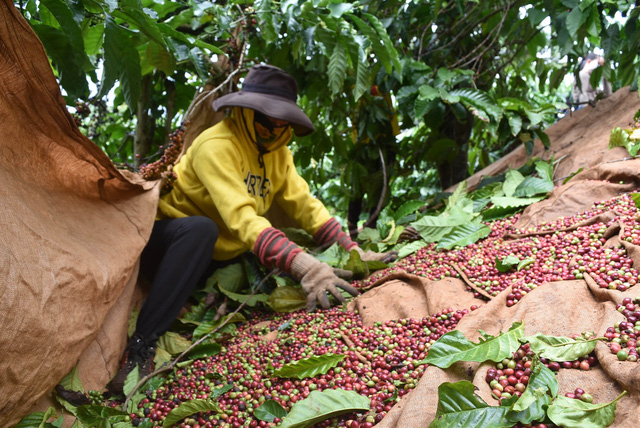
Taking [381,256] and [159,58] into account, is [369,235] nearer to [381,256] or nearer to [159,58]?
[381,256]

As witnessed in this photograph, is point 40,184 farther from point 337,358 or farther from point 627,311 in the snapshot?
point 627,311

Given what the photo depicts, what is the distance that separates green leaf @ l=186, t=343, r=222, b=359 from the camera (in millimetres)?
1903

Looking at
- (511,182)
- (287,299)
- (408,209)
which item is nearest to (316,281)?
(287,299)

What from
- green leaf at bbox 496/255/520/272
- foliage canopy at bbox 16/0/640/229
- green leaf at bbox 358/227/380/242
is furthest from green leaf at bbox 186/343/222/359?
green leaf at bbox 358/227/380/242

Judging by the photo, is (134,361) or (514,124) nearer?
(134,361)

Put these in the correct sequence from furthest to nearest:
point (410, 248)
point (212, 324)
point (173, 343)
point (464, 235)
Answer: point (410, 248) < point (464, 235) < point (212, 324) < point (173, 343)

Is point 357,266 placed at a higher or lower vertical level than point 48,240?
lower

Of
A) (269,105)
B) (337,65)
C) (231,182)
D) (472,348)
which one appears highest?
(337,65)

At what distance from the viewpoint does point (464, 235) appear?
2.37m

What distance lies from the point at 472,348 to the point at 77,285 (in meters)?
1.19

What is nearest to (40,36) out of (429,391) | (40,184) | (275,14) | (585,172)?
(40,184)

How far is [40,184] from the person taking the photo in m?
1.47

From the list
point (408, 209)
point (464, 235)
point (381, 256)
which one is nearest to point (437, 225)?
point (464, 235)

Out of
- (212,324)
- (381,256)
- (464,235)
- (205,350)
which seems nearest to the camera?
(205,350)
